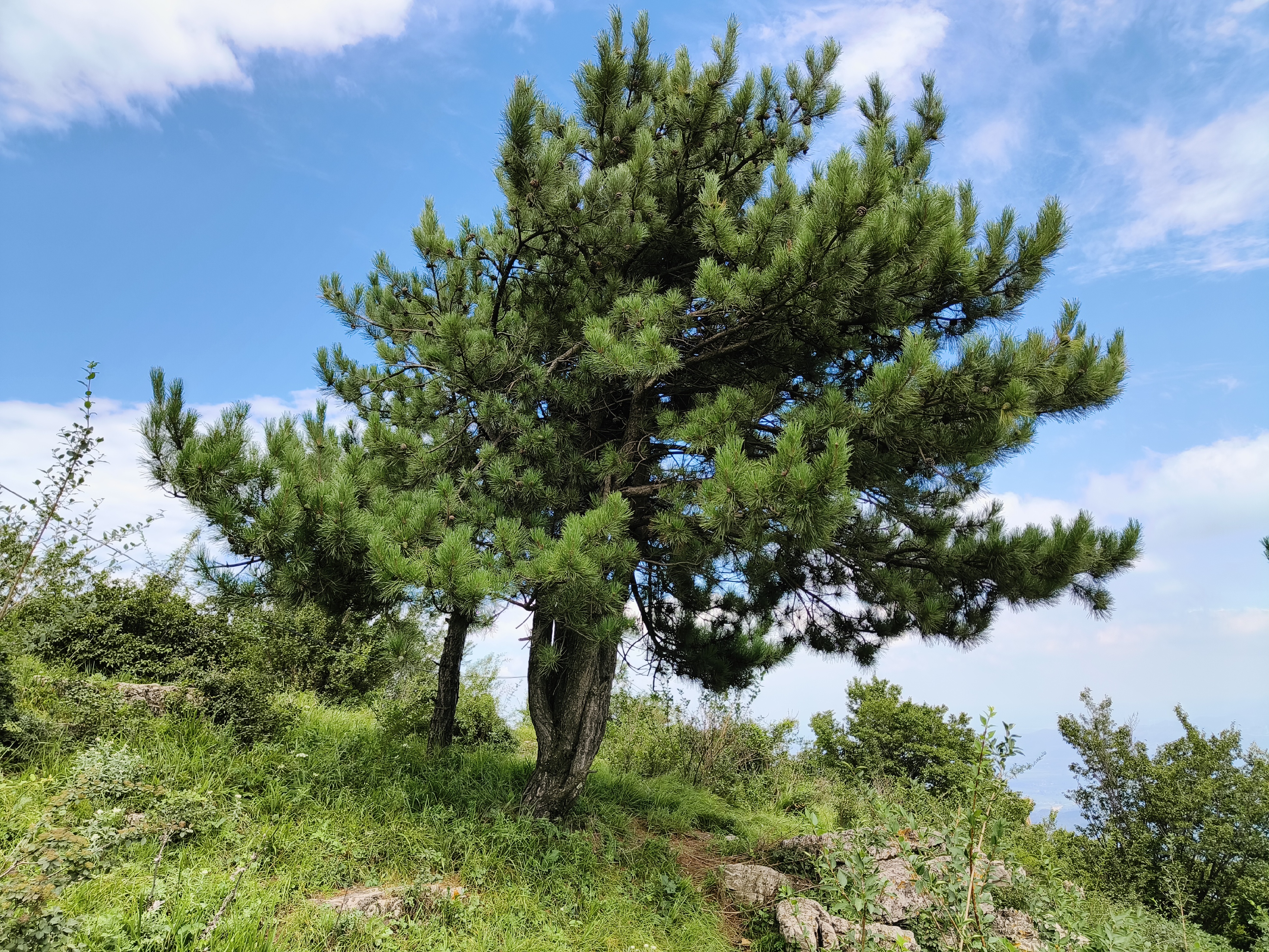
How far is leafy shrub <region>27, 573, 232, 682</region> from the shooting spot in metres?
6.61

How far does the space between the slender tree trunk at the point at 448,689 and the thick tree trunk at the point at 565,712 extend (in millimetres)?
1252

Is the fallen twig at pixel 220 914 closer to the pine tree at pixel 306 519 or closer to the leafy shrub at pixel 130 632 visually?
the pine tree at pixel 306 519

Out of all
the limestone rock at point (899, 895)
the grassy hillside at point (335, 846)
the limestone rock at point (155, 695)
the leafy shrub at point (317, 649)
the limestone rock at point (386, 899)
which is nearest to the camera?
the grassy hillside at point (335, 846)

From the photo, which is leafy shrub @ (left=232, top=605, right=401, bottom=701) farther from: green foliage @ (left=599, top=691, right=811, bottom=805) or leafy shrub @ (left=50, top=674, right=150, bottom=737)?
green foliage @ (left=599, top=691, right=811, bottom=805)

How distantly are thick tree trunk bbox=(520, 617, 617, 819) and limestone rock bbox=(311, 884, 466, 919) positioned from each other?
1.44 meters

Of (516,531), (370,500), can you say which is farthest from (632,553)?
(370,500)

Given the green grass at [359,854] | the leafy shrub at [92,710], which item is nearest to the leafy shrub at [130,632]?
the leafy shrub at [92,710]

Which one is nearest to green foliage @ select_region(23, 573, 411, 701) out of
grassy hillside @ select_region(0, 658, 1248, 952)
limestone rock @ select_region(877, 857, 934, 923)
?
grassy hillside @ select_region(0, 658, 1248, 952)

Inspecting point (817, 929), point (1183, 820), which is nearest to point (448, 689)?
point (817, 929)

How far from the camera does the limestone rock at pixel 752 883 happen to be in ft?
16.7

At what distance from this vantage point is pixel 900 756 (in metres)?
13.4

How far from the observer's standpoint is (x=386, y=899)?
371 centimetres

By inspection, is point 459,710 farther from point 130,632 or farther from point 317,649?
point 130,632

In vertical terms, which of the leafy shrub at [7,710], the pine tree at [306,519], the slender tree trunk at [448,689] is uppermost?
the pine tree at [306,519]
